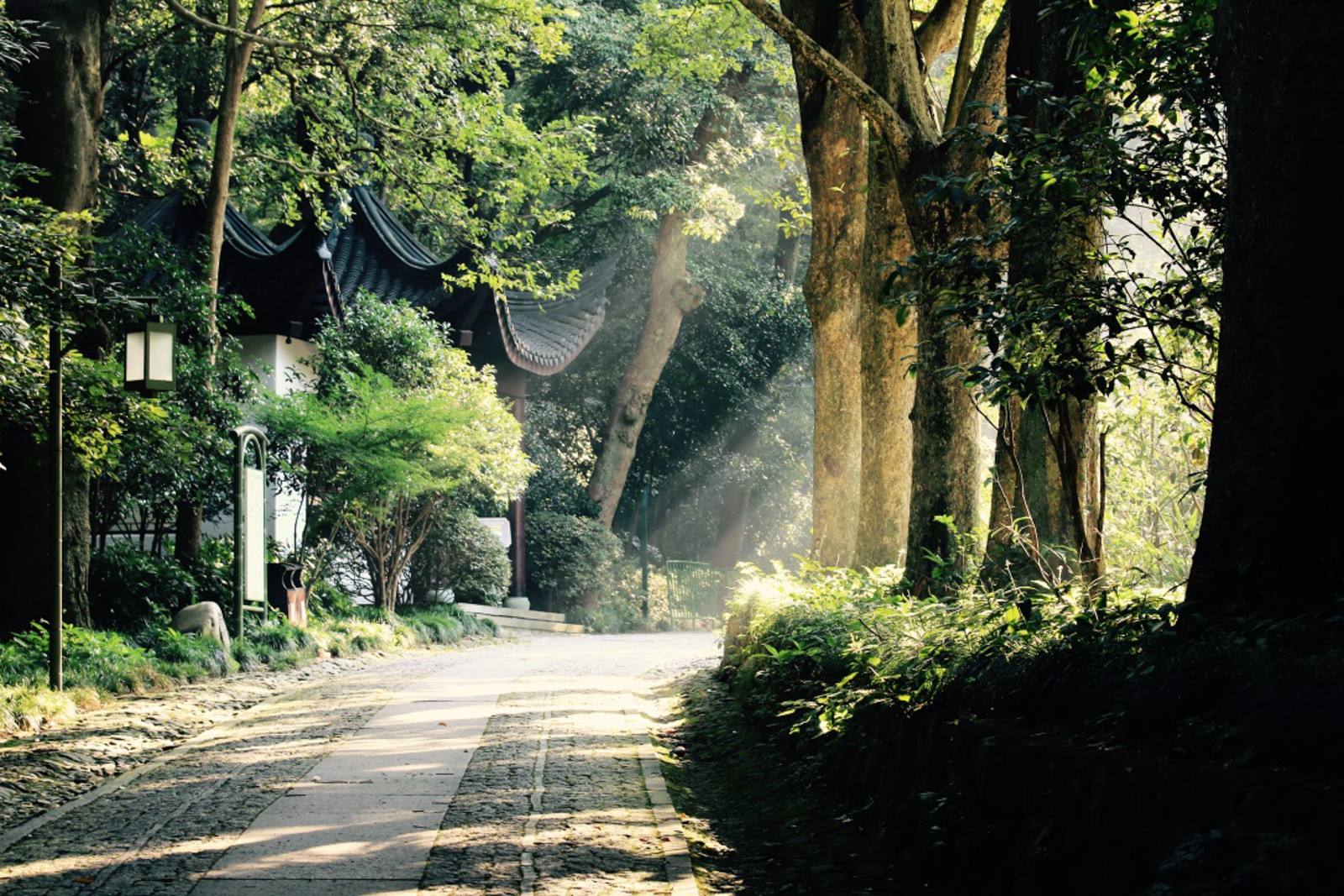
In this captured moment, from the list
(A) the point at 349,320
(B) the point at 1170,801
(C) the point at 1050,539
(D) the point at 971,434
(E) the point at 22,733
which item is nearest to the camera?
(B) the point at 1170,801

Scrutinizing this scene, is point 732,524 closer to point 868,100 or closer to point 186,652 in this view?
point 186,652

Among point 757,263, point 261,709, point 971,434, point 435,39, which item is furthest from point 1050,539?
point 757,263

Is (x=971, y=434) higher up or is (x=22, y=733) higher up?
(x=971, y=434)

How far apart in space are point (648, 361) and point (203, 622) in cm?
1874

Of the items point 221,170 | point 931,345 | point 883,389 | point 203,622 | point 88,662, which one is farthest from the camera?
point 221,170

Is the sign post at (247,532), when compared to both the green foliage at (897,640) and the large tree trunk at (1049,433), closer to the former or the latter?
the green foliage at (897,640)

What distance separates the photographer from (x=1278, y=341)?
4.57 m

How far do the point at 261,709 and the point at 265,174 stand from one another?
35.9 ft

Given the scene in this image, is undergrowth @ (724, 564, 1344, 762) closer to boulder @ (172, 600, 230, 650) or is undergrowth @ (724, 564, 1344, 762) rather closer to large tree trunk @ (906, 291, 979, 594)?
large tree trunk @ (906, 291, 979, 594)

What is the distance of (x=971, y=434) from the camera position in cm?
984

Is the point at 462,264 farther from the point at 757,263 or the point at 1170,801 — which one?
the point at 1170,801

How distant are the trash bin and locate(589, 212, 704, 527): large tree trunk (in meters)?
14.6

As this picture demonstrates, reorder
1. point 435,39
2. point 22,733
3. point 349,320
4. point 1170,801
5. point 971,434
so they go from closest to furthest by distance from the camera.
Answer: point 1170,801 → point 22,733 → point 971,434 → point 435,39 → point 349,320

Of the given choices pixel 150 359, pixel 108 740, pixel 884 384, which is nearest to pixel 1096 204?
pixel 884 384
